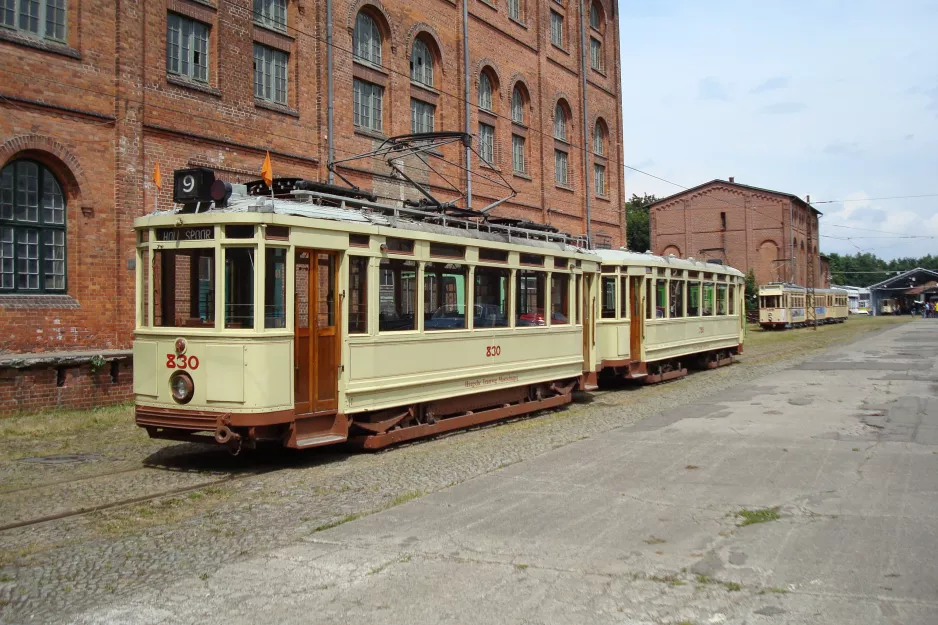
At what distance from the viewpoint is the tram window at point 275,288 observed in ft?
27.5

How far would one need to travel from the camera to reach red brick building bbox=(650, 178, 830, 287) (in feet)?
197

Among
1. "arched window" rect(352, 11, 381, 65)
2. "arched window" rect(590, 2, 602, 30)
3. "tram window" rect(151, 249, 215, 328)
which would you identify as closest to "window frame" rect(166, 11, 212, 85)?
"arched window" rect(352, 11, 381, 65)

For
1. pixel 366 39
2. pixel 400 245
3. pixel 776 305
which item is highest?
pixel 366 39

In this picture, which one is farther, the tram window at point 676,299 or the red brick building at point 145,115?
the tram window at point 676,299

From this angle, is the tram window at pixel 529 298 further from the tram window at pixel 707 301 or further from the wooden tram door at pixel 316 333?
the tram window at pixel 707 301

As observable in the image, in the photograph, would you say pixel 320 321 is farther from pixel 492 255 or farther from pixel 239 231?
pixel 492 255

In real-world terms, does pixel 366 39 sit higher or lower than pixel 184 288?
higher

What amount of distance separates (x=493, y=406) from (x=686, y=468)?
4.57m

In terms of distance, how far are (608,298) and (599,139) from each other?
17.1m

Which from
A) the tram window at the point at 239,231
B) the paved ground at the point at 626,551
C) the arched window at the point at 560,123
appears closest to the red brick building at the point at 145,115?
the arched window at the point at 560,123

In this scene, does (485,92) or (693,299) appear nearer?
(693,299)

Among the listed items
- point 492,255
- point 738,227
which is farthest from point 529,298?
point 738,227

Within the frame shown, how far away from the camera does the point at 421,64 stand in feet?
73.3

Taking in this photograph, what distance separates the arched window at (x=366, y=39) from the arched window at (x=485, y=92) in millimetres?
4909
